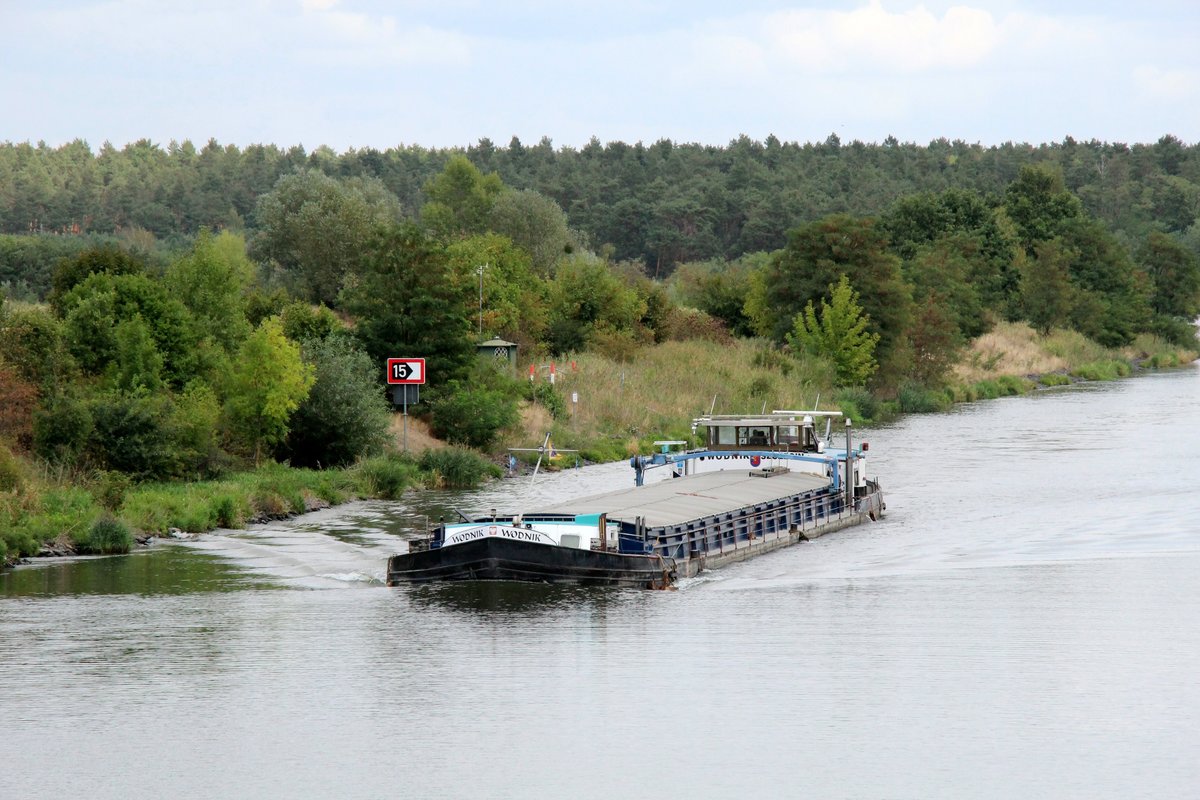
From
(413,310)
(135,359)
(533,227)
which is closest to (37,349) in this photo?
(135,359)

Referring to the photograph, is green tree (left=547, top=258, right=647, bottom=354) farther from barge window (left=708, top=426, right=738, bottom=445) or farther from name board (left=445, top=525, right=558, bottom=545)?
name board (left=445, top=525, right=558, bottom=545)

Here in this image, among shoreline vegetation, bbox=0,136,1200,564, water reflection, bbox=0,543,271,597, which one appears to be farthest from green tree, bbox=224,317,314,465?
water reflection, bbox=0,543,271,597

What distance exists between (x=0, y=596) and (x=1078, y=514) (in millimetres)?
27897

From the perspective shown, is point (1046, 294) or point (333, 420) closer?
point (333, 420)

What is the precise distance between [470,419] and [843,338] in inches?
1387

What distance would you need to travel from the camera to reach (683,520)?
111 feet

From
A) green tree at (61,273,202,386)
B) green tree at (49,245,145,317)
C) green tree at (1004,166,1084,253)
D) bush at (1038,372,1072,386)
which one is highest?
green tree at (1004,166,1084,253)

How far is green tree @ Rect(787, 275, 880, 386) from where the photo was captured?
84.4 metres

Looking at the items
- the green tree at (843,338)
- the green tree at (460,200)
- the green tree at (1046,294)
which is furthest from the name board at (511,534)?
the green tree at (1046,294)

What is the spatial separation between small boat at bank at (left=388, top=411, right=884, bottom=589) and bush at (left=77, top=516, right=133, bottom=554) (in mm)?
7586

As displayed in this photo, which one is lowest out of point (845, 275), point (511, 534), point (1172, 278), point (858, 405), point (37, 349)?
point (511, 534)

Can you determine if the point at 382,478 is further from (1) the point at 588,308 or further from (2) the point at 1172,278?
(2) the point at 1172,278

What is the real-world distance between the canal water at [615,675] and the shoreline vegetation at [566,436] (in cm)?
157

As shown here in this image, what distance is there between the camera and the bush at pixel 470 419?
180ft
